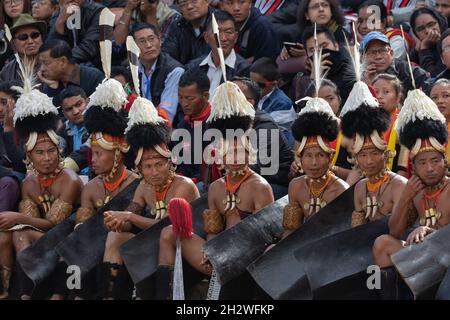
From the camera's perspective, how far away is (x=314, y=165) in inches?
350

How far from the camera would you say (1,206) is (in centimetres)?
985

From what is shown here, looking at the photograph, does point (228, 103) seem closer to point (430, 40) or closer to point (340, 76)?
point (340, 76)

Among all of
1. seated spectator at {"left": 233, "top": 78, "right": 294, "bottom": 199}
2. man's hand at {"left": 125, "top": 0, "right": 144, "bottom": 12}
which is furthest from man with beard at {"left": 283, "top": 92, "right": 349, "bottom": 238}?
man's hand at {"left": 125, "top": 0, "right": 144, "bottom": 12}

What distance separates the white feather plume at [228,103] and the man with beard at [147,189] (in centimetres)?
43

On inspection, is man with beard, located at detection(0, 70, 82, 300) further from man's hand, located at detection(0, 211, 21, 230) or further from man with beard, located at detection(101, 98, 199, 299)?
man with beard, located at detection(101, 98, 199, 299)

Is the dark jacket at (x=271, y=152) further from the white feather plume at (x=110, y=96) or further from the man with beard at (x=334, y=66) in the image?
the white feather plume at (x=110, y=96)

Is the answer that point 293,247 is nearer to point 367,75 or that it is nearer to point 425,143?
point 425,143

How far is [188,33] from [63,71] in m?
1.11

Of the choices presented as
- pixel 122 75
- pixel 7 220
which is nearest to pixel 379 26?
pixel 122 75

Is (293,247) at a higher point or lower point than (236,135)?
lower

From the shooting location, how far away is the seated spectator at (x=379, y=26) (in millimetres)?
10852

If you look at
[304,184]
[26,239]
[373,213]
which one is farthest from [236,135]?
[26,239]

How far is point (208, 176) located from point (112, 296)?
4.13ft

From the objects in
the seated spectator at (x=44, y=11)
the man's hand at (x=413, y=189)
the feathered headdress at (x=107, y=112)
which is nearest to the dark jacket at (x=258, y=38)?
the feathered headdress at (x=107, y=112)
